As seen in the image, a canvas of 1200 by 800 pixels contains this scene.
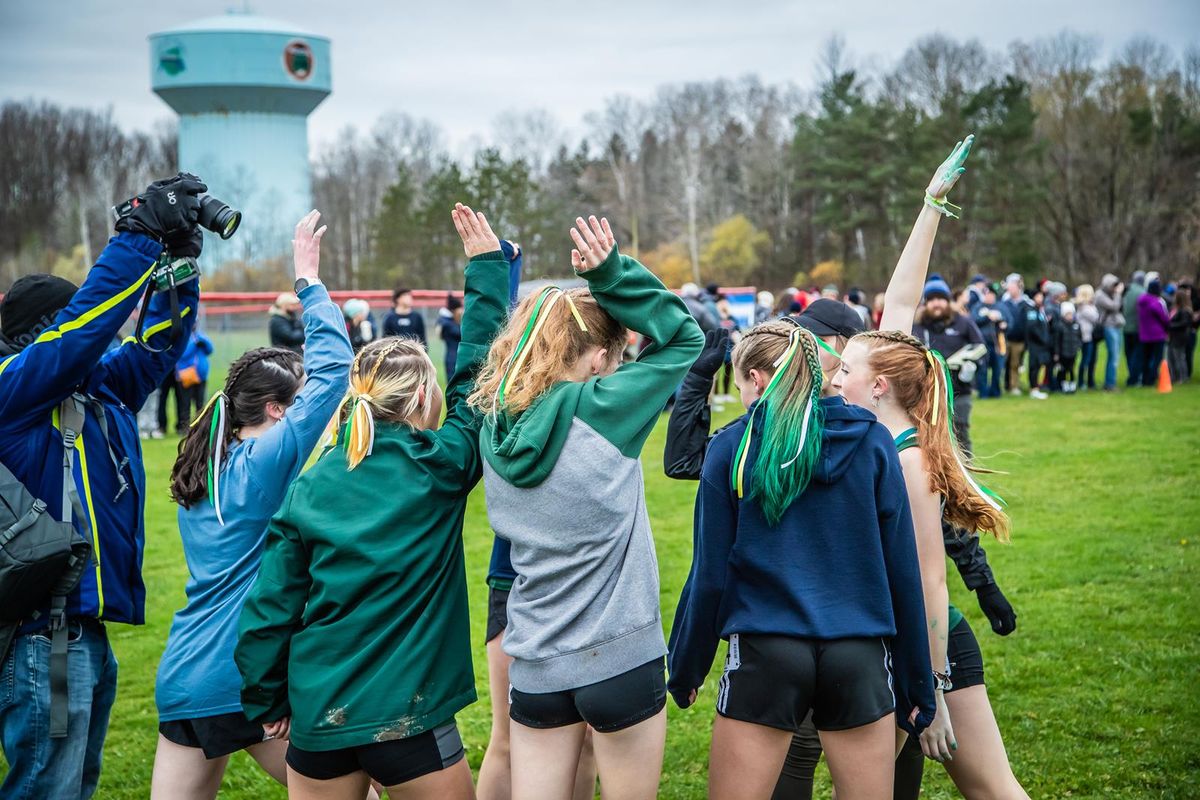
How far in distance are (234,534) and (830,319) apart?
2.56 m

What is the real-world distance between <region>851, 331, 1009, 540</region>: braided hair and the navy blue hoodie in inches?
17.2

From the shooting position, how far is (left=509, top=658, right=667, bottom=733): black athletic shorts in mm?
2820

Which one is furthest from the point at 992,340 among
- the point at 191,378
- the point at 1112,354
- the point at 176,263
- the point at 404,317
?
the point at 176,263

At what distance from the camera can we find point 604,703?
2.82m

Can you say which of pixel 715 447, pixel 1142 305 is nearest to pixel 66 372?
pixel 715 447

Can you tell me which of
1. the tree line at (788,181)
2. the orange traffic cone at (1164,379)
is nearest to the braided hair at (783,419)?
the orange traffic cone at (1164,379)

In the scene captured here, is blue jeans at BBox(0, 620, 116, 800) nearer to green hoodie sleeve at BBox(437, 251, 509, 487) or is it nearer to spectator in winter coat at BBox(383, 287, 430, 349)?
green hoodie sleeve at BBox(437, 251, 509, 487)

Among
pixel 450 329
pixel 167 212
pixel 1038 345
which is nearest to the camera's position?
pixel 167 212

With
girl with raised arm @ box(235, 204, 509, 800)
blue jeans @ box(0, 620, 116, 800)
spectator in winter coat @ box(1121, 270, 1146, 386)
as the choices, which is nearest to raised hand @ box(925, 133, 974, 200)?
girl with raised arm @ box(235, 204, 509, 800)

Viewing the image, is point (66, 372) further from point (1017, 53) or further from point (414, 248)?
point (1017, 53)

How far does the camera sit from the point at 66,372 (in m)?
3.02

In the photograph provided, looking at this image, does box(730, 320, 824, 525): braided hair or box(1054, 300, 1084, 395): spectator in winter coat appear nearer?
box(730, 320, 824, 525): braided hair

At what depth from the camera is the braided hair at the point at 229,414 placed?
10.9ft

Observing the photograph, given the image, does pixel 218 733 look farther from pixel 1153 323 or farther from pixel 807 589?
pixel 1153 323
